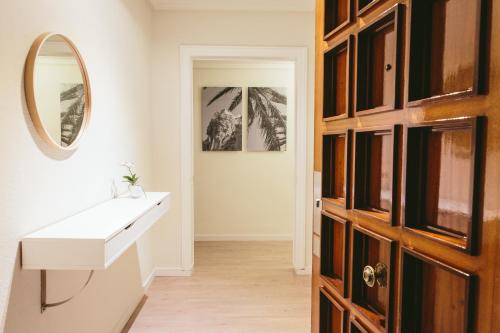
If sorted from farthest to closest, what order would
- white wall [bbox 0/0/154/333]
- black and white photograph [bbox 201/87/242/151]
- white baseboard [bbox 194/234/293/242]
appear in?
white baseboard [bbox 194/234/293/242] → black and white photograph [bbox 201/87/242/151] → white wall [bbox 0/0/154/333]

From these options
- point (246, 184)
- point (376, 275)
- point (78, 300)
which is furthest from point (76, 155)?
point (246, 184)

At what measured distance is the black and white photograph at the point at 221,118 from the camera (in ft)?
15.3

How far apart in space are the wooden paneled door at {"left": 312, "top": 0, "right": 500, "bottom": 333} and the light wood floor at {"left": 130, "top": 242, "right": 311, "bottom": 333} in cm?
165

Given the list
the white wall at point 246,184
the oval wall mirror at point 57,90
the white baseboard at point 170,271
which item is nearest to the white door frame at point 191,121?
the white baseboard at point 170,271

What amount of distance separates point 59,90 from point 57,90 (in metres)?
0.02

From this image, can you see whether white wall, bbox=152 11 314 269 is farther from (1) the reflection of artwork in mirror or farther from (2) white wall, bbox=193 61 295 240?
(1) the reflection of artwork in mirror

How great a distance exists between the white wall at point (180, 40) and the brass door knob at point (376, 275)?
8.60ft

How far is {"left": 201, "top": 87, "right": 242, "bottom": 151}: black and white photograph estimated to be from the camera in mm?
4648

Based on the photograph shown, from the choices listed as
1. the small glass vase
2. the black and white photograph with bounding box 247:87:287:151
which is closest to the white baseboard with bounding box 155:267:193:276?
the small glass vase

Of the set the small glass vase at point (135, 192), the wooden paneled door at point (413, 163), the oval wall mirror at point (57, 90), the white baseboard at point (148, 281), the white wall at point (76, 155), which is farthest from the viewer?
the white baseboard at point (148, 281)

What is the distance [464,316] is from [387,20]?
63 cm

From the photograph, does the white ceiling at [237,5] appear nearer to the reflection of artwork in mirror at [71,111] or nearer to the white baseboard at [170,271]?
the reflection of artwork in mirror at [71,111]

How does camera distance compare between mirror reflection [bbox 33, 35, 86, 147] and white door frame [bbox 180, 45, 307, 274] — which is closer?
mirror reflection [bbox 33, 35, 86, 147]

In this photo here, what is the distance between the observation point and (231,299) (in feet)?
9.74
